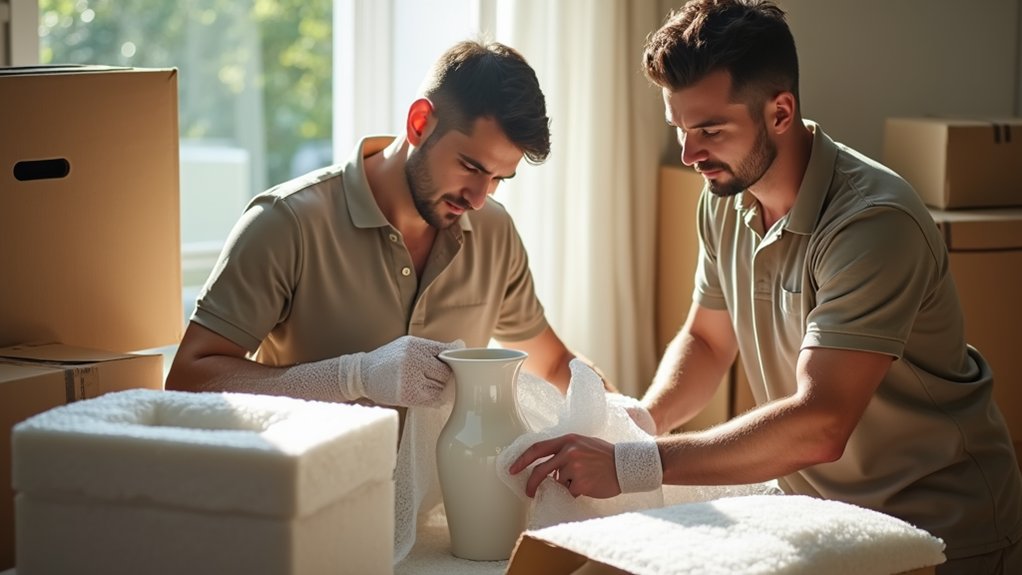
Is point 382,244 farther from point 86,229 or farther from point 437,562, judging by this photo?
point 437,562

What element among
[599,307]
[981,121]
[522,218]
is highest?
[981,121]

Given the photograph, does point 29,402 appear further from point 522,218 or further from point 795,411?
point 522,218

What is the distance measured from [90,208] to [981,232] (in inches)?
77.4

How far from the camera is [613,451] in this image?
1483mm

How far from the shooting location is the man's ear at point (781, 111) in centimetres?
188

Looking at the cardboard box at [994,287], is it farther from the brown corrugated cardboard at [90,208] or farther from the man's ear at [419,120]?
the brown corrugated cardboard at [90,208]

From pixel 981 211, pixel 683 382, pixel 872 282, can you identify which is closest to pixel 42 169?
pixel 683 382

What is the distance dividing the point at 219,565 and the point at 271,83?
27.2 feet

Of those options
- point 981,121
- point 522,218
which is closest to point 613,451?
point 522,218

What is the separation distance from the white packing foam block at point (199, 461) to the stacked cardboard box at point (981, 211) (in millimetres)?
2070

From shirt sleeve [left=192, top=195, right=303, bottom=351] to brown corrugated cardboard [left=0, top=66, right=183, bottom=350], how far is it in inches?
7.0

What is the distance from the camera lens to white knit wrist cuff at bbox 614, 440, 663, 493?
58.0 inches

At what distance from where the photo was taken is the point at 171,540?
103cm

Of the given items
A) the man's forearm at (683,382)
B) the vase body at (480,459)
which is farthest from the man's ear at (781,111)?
the vase body at (480,459)
